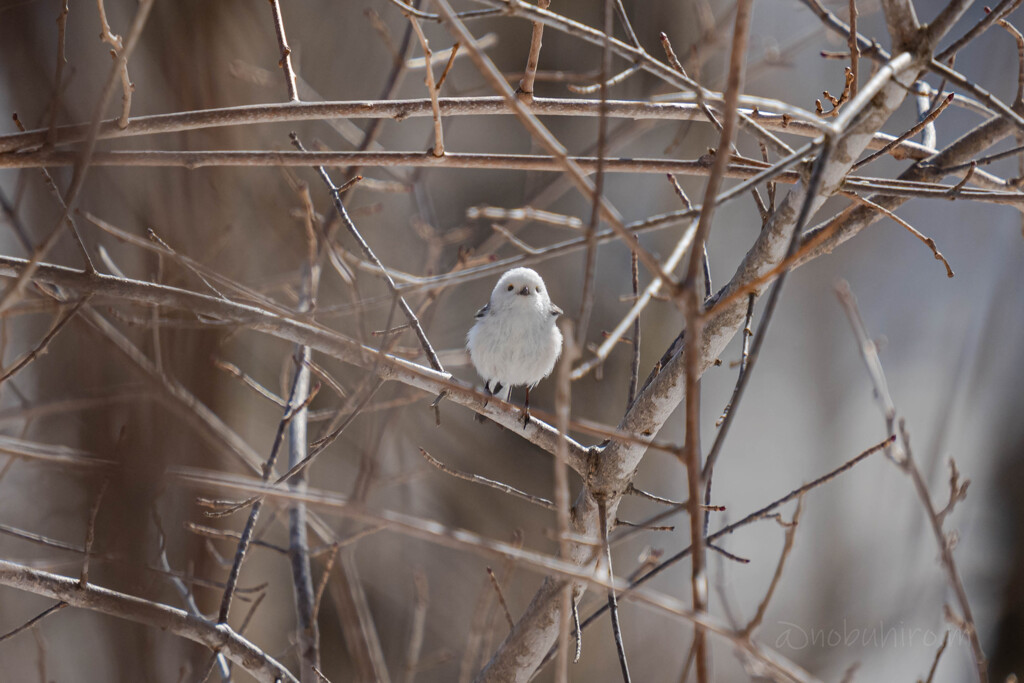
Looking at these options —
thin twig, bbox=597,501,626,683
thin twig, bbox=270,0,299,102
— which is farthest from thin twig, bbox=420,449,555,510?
thin twig, bbox=270,0,299,102

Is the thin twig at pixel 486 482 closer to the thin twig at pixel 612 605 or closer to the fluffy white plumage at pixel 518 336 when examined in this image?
the thin twig at pixel 612 605

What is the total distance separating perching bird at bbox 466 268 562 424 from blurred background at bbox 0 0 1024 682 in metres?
0.79

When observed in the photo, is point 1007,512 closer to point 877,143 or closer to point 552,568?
point 877,143

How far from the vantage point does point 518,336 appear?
7.96 ft

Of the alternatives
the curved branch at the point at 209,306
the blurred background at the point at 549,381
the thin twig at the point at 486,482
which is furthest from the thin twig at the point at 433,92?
the blurred background at the point at 549,381

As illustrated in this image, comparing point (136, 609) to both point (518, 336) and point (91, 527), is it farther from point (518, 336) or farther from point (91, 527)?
point (518, 336)

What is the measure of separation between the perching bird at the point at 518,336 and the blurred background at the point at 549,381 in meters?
0.79

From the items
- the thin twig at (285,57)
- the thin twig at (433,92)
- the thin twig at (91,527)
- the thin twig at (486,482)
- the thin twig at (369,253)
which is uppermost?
the thin twig at (285,57)

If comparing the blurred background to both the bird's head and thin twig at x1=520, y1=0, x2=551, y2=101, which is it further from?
thin twig at x1=520, y1=0, x2=551, y2=101

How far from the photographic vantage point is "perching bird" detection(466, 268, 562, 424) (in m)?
2.43

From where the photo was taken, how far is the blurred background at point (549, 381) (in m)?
3.79

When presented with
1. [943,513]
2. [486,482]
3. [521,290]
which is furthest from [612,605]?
[521,290]

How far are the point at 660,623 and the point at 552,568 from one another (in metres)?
4.81

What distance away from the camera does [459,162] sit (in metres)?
1.49
